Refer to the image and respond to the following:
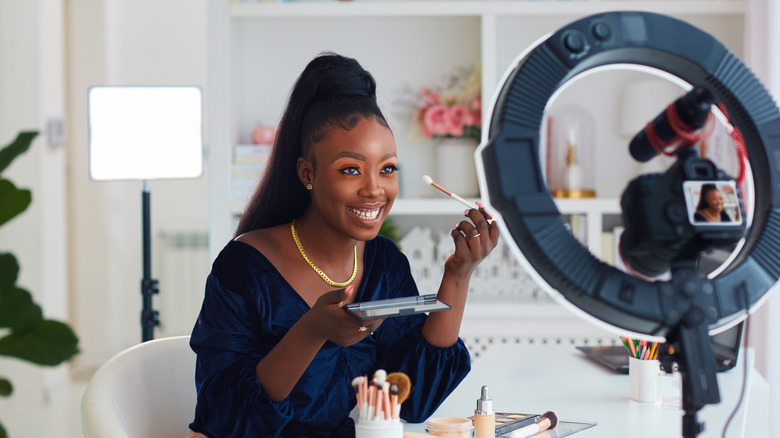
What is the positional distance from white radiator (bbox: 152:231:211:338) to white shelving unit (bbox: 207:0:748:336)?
1.75m

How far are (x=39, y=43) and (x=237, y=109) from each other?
162 cm

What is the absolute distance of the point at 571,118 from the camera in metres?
2.82

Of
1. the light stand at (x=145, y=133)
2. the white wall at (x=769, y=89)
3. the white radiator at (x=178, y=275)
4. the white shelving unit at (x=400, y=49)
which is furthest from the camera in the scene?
the white radiator at (x=178, y=275)

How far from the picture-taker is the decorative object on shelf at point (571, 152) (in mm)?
2746

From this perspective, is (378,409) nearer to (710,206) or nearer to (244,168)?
(710,206)

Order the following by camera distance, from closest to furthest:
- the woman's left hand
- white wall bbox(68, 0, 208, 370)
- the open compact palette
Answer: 1. the woman's left hand
2. the open compact palette
3. white wall bbox(68, 0, 208, 370)

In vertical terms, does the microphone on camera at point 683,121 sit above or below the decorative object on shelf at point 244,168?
above

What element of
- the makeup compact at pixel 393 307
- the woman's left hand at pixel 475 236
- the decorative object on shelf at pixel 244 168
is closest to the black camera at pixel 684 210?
the makeup compact at pixel 393 307

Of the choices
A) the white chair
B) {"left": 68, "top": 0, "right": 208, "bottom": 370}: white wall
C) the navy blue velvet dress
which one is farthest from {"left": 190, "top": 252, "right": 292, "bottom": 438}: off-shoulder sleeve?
{"left": 68, "top": 0, "right": 208, "bottom": 370}: white wall

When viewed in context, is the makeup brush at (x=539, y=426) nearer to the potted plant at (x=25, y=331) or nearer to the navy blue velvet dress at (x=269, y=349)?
the navy blue velvet dress at (x=269, y=349)

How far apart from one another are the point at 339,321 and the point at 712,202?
44 cm

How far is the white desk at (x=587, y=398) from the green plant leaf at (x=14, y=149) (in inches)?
33.0

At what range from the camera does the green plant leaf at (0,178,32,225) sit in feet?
1.68

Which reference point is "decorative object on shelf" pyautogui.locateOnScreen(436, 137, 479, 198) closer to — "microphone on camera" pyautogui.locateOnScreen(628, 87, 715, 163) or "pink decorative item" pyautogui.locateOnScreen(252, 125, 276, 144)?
"pink decorative item" pyautogui.locateOnScreen(252, 125, 276, 144)
